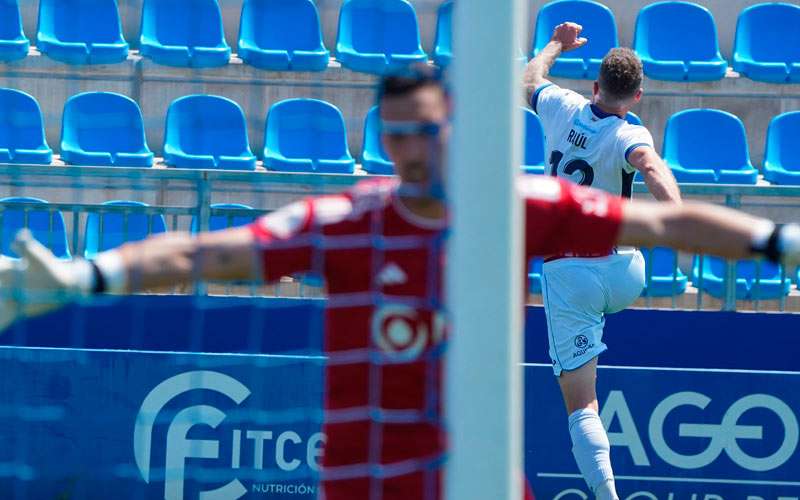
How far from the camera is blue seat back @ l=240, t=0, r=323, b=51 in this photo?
34.2ft

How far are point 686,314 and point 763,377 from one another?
0.71m

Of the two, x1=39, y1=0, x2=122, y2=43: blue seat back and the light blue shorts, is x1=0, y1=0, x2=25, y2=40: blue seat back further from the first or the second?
the light blue shorts

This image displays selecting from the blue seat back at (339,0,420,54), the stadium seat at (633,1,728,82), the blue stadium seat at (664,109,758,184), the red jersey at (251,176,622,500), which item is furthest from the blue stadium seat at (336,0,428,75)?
the red jersey at (251,176,622,500)

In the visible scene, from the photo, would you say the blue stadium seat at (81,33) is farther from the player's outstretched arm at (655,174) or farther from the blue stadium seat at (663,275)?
the player's outstretched arm at (655,174)

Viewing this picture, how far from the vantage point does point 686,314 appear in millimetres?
7566

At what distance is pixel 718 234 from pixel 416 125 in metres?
0.71

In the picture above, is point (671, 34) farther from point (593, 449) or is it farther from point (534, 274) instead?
point (593, 449)

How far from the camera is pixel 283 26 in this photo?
34.2ft

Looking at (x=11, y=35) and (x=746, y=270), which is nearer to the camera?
(x=746, y=270)

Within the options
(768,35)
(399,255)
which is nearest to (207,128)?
(768,35)

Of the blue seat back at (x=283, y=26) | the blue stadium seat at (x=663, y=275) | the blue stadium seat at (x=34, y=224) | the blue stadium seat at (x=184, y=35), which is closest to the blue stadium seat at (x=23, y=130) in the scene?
the blue stadium seat at (x=184, y=35)

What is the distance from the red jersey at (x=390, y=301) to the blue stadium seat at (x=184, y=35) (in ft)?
24.4

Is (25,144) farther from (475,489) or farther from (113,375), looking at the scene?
(475,489)

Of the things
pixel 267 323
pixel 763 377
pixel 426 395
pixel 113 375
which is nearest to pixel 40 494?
pixel 113 375
